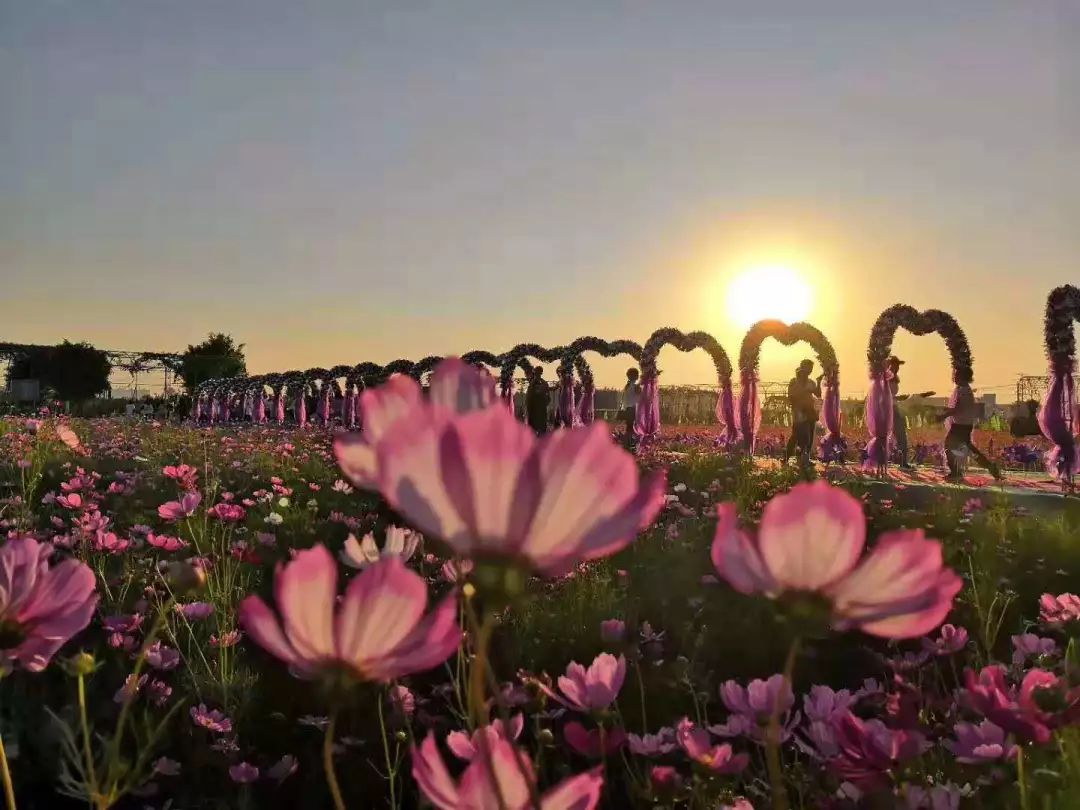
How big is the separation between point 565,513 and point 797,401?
10.5 meters

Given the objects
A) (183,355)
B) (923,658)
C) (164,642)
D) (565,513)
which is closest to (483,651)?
(565,513)

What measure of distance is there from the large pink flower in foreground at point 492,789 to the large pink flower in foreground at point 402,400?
0.50 feet

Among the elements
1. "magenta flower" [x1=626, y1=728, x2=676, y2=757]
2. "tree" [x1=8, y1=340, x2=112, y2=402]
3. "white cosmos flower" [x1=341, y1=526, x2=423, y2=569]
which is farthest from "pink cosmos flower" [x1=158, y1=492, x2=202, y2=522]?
"tree" [x1=8, y1=340, x2=112, y2=402]

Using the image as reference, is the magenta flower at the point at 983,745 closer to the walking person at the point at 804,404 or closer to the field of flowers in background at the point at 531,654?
the field of flowers in background at the point at 531,654

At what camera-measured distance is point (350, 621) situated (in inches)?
18.0

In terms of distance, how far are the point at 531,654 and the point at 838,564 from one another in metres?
2.30

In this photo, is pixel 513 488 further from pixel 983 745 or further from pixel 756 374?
pixel 756 374

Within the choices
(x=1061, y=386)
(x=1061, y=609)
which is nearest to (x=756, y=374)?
(x=1061, y=386)

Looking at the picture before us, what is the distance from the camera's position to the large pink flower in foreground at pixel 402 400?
44 cm

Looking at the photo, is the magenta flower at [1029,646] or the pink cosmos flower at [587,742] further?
the magenta flower at [1029,646]

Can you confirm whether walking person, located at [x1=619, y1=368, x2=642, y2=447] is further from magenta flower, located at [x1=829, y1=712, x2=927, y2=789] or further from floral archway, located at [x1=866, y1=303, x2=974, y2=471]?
magenta flower, located at [x1=829, y1=712, x2=927, y2=789]

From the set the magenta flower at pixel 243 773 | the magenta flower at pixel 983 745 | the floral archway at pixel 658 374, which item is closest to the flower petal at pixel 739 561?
the magenta flower at pixel 983 745

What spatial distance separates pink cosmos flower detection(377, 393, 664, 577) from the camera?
1.27 ft

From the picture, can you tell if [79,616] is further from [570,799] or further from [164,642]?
[164,642]
